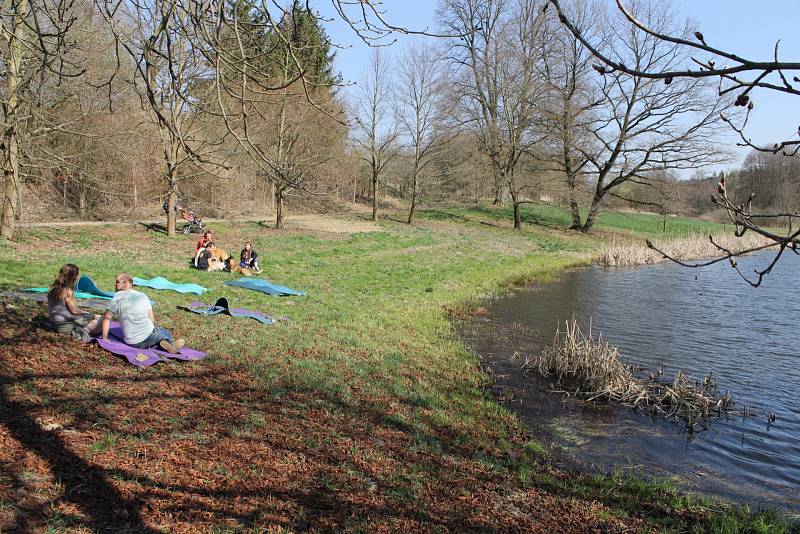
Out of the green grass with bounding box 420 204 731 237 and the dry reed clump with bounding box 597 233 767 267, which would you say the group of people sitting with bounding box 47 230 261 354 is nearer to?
the dry reed clump with bounding box 597 233 767 267

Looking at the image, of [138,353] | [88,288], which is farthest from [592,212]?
[138,353]

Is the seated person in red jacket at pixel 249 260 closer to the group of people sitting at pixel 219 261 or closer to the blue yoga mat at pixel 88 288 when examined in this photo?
the group of people sitting at pixel 219 261

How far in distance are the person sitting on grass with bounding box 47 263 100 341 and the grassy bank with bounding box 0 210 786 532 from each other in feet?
0.69

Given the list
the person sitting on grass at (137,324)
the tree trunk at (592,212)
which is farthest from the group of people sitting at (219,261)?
the tree trunk at (592,212)

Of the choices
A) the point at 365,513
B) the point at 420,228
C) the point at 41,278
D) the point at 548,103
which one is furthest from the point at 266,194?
the point at 365,513

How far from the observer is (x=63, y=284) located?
7.61 metres

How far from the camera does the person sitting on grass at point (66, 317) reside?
7320mm

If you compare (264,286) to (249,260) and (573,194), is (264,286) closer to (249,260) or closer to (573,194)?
(249,260)

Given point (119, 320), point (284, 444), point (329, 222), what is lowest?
point (284, 444)

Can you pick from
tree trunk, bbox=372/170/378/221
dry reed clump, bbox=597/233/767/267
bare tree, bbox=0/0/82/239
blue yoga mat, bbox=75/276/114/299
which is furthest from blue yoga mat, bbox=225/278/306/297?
tree trunk, bbox=372/170/378/221

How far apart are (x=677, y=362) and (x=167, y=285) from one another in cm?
1010

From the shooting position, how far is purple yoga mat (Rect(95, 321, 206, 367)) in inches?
271

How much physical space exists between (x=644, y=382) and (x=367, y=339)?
4.52 m

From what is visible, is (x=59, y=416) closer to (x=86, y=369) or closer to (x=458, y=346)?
(x=86, y=369)
